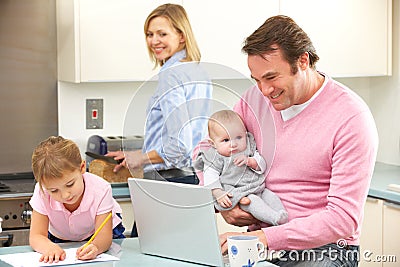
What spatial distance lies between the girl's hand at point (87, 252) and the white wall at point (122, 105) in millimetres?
1678

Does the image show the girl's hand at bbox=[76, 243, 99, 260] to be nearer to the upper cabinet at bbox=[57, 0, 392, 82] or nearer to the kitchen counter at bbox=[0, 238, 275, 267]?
the kitchen counter at bbox=[0, 238, 275, 267]

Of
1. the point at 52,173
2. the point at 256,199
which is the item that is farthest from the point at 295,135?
the point at 52,173

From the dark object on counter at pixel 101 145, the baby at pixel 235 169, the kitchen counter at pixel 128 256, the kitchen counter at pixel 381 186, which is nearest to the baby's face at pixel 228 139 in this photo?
the baby at pixel 235 169

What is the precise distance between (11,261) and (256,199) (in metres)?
0.69

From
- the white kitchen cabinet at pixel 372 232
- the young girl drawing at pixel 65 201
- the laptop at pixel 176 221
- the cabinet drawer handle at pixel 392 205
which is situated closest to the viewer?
the laptop at pixel 176 221

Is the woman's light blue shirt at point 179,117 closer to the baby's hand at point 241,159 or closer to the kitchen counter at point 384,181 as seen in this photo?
the baby's hand at point 241,159

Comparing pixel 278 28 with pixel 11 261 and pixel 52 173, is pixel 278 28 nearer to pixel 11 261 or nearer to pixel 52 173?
pixel 52 173

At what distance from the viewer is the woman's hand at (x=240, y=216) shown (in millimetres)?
2225

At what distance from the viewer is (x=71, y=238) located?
2.49 m

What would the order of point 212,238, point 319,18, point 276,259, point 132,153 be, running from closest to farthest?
point 212,238, point 276,259, point 132,153, point 319,18

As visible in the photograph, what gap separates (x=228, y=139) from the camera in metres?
2.20

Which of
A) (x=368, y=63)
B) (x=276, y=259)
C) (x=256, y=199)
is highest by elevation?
(x=368, y=63)

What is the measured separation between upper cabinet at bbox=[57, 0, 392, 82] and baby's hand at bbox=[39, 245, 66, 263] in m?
1.50

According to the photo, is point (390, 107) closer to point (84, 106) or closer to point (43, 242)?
point (84, 106)
